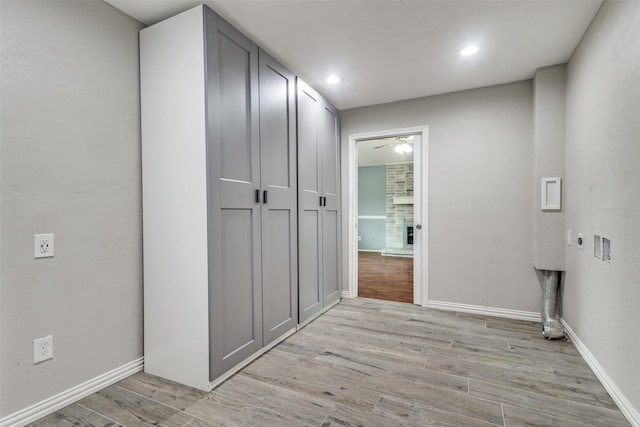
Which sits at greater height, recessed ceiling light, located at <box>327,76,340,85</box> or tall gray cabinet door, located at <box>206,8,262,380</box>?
recessed ceiling light, located at <box>327,76,340,85</box>

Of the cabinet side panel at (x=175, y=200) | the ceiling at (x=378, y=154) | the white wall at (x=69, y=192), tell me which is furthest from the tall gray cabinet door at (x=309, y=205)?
the ceiling at (x=378, y=154)

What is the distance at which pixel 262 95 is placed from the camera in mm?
2410

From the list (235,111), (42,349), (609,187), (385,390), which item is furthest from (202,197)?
(609,187)

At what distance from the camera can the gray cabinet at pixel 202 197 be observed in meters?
1.89

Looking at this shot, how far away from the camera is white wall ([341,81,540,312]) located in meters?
3.15

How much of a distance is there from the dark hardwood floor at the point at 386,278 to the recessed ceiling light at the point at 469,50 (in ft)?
9.15

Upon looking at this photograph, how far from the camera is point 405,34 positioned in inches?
90.4

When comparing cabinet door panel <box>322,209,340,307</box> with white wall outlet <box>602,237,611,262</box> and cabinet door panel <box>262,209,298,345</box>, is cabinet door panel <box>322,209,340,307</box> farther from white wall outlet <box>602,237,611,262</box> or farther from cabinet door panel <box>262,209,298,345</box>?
white wall outlet <box>602,237,611,262</box>

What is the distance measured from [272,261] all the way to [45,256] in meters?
1.42

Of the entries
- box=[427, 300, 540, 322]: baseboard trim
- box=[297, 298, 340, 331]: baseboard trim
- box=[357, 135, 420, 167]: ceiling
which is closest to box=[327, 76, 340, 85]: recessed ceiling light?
box=[297, 298, 340, 331]: baseboard trim

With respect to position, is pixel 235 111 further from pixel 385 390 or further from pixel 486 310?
pixel 486 310

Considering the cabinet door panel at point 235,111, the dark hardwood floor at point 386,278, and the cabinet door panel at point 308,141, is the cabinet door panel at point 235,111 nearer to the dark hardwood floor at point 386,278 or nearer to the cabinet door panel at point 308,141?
the cabinet door panel at point 308,141

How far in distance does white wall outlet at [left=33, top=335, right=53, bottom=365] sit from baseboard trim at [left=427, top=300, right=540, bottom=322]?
336 centimetres

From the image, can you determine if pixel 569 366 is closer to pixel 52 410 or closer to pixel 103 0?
pixel 52 410
